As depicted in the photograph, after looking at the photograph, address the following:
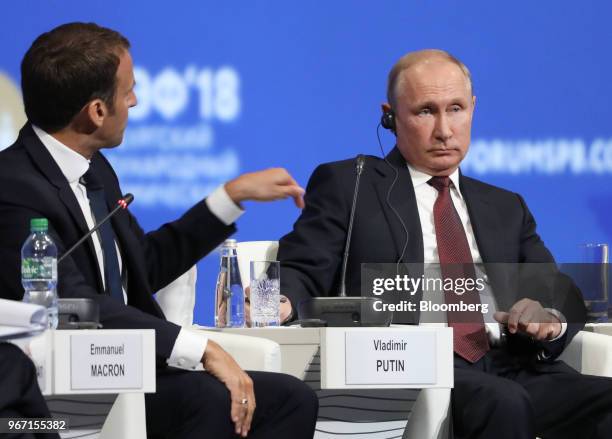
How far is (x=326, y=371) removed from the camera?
2.63 m

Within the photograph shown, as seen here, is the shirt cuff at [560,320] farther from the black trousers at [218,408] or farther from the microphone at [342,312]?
the black trousers at [218,408]

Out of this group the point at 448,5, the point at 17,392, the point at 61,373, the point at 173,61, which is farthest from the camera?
the point at 448,5

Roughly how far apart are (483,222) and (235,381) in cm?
128

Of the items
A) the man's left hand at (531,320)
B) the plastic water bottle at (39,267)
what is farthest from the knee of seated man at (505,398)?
the plastic water bottle at (39,267)

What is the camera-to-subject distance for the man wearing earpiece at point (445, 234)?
10.7 feet

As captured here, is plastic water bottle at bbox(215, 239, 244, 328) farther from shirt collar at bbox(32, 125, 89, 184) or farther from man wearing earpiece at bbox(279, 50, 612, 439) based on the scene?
shirt collar at bbox(32, 125, 89, 184)

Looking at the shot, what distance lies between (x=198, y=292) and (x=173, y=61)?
2.60 feet

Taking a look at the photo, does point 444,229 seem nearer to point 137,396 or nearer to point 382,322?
point 382,322

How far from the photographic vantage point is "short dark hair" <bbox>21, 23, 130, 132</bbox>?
9.37 feet

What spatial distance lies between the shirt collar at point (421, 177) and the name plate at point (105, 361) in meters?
1.41

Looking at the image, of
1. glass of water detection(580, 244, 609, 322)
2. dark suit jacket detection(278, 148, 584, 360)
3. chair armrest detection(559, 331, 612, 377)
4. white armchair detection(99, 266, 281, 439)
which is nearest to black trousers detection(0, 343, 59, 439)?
white armchair detection(99, 266, 281, 439)

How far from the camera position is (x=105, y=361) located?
8.02ft

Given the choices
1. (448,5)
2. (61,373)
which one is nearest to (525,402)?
(61,373)

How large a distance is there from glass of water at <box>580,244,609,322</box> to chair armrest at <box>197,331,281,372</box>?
1214 mm
